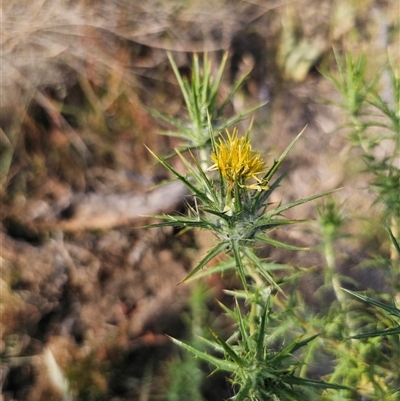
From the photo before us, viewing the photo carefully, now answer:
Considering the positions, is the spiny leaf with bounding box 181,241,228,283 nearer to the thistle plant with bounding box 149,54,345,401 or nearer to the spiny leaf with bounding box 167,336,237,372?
the thistle plant with bounding box 149,54,345,401

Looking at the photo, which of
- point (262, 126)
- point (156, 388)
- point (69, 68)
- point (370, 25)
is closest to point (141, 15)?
point (69, 68)

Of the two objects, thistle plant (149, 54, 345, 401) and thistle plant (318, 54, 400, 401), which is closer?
thistle plant (149, 54, 345, 401)

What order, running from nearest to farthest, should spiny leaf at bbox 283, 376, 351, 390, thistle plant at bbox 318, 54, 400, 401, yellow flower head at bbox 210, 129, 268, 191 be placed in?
spiny leaf at bbox 283, 376, 351, 390 → yellow flower head at bbox 210, 129, 268, 191 → thistle plant at bbox 318, 54, 400, 401

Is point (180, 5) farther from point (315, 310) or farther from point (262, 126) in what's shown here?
point (315, 310)

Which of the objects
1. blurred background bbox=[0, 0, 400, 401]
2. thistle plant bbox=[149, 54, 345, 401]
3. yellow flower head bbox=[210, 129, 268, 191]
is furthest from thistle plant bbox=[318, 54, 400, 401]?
blurred background bbox=[0, 0, 400, 401]

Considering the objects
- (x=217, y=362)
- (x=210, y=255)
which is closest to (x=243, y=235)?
(x=210, y=255)

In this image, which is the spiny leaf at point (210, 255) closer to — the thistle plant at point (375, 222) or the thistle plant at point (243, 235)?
the thistle plant at point (243, 235)
